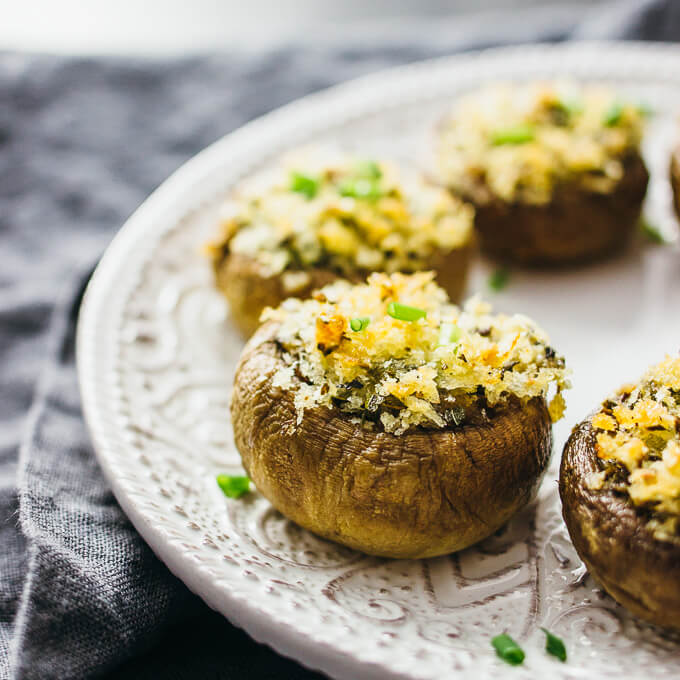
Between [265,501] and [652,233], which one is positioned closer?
[265,501]

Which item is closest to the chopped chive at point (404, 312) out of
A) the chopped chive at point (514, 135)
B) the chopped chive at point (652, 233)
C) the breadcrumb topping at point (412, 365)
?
the breadcrumb topping at point (412, 365)

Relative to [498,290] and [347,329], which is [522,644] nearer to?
[347,329]

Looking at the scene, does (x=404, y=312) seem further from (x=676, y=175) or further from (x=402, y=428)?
(x=676, y=175)

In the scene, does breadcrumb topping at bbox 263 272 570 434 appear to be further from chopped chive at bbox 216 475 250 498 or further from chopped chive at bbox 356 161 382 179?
chopped chive at bbox 356 161 382 179

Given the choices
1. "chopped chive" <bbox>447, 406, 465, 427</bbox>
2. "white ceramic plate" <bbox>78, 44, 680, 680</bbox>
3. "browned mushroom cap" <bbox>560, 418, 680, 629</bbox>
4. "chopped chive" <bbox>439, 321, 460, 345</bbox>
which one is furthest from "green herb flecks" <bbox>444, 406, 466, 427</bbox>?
"white ceramic plate" <bbox>78, 44, 680, 680</bbox>

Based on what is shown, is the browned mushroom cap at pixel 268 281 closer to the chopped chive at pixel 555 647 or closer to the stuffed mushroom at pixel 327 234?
the stuffed mushroom at pixel 327 234

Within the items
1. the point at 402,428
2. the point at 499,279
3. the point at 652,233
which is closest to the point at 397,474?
the point at 402,428
